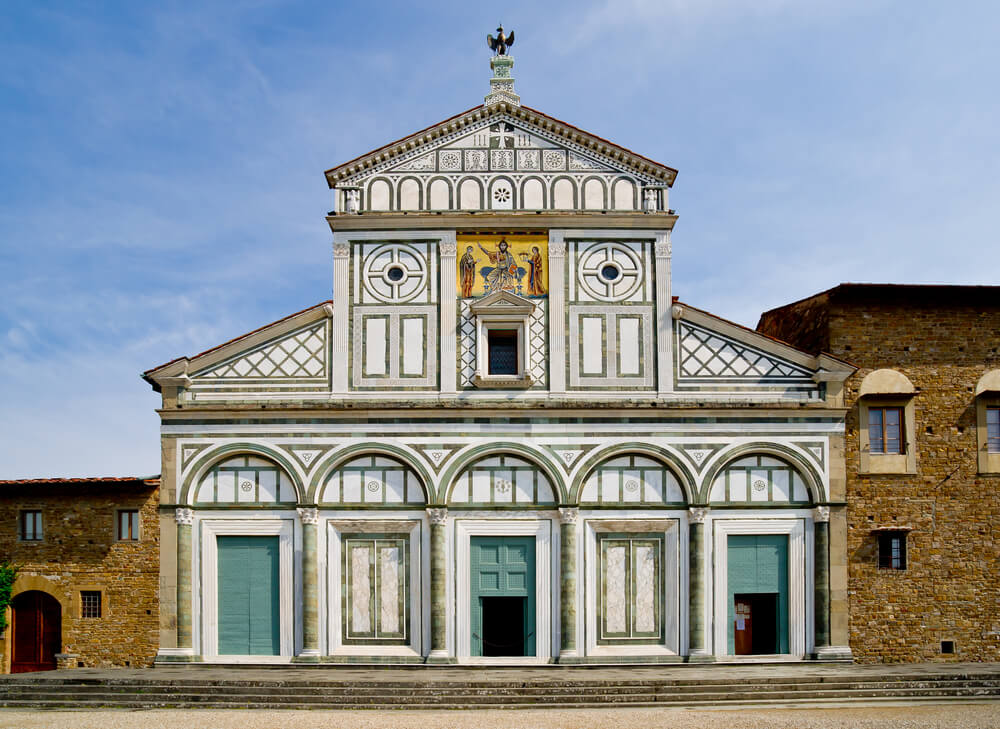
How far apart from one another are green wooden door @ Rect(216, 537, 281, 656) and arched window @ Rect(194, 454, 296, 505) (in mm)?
942

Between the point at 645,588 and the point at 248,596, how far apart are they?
362 inches

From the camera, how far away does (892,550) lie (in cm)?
2255

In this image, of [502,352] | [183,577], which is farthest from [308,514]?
[502,352]

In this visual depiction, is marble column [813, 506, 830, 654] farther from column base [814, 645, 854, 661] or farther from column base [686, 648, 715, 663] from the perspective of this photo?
column base [686, 648, 715, 663]

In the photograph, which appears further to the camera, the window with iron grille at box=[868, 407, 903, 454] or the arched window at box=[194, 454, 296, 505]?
the window with iron grille at box=[868, 407, 903, 454]

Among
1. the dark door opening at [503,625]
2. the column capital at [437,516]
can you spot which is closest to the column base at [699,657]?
the dark door opening at [503,625]

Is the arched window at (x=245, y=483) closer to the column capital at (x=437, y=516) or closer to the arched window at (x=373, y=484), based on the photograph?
the arched window at (x=373, y=484)

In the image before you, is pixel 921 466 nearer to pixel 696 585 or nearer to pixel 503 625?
pixel 696 585

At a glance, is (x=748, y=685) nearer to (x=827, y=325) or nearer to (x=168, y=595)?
(x=827, y=325)

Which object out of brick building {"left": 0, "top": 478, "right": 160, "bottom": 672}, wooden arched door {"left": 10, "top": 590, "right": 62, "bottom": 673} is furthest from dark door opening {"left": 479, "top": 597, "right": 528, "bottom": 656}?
wooden arched door {"left": 10, "top": 590, "right": 62, "bottom": 673}

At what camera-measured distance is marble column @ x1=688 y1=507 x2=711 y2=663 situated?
21.9 m

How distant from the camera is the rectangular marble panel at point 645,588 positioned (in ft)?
72.6

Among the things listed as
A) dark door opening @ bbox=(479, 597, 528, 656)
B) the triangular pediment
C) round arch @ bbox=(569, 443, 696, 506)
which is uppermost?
the triangular pediment

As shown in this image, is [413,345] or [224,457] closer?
[224,457]
